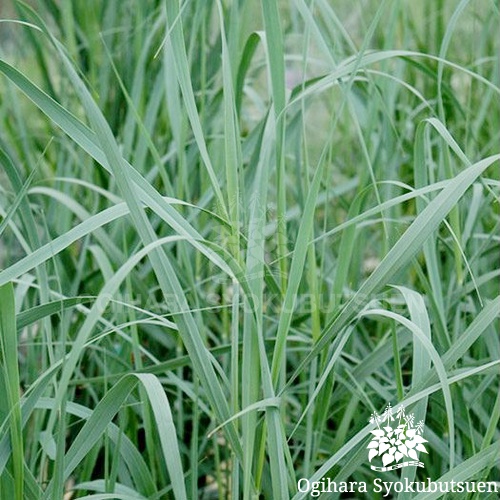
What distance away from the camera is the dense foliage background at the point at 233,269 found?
2.42 feet

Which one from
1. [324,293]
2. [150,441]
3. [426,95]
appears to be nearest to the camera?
[150,441]

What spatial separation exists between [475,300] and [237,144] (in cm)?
45

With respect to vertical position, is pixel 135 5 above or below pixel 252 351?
above

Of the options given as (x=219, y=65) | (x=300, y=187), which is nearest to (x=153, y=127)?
(x=219, y=65)

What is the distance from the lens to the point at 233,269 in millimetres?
747

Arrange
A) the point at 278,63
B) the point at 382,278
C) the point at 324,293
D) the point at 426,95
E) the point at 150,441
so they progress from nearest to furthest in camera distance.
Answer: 1. the point at 382,278
2. the point at 278,63
3. the point at 150,441
4. the point at 324,293
5. the point at 426,95

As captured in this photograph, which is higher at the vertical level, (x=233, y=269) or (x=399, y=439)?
(x=233, y=269)

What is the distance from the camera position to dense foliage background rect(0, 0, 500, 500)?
0.74 meters

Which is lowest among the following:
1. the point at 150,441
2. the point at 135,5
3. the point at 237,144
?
the point at 150,441

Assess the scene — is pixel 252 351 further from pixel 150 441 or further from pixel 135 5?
pixel 135 5

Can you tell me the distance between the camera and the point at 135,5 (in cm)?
142

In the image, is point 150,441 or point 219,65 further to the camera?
point 219,65

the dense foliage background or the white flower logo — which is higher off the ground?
the dense foliage background

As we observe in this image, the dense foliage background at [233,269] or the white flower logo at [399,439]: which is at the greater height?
the dense foliage background at [233,269]
